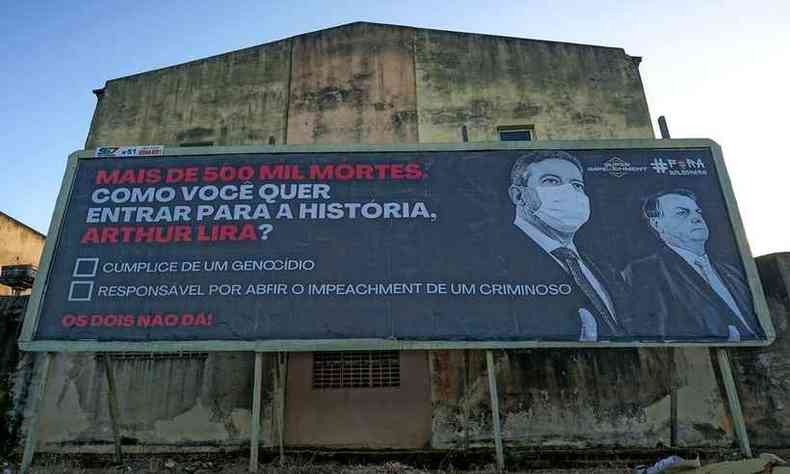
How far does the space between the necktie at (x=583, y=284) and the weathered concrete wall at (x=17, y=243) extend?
12.5 metres

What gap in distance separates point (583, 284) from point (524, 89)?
17.3ft

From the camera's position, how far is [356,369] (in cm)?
862

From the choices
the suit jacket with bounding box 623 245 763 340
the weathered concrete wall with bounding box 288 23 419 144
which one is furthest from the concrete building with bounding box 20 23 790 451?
the weathered concrete wall with bounding box 288 23 419 144

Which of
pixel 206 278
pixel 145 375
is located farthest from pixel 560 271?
pixel 145 375

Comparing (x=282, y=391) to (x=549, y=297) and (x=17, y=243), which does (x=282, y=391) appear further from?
(x=17, y=243)

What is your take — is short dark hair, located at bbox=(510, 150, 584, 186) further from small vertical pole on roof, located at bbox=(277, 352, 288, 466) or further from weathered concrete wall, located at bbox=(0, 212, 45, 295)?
weathered concrete wall, located at bbox=(0, 212, 45, 295)

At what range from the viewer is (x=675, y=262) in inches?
288

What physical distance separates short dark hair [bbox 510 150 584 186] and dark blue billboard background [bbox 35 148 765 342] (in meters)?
0.02

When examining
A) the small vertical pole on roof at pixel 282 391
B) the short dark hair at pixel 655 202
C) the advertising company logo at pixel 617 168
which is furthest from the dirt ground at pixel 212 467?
the advertising company logo at pixel 617 168

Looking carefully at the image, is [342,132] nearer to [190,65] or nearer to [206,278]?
[190,65]

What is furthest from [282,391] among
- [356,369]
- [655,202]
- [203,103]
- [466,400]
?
[203,103]

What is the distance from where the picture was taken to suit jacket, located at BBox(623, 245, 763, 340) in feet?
22.6

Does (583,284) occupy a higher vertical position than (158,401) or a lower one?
higher

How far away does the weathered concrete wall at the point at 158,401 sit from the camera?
826 cm
